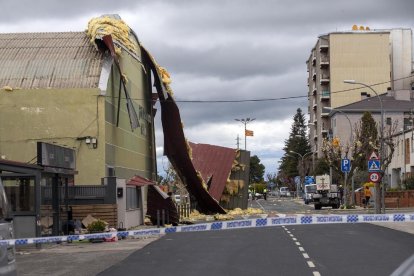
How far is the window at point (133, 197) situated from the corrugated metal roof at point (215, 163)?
50.5 feet

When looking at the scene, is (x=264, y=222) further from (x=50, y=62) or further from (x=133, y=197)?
(x=50, y=62)

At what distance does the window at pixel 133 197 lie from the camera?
31702mm

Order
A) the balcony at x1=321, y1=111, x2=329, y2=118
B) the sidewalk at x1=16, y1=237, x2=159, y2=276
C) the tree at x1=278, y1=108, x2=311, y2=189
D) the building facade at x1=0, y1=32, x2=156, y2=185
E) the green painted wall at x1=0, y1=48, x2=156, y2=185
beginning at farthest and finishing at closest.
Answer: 1. the tree at x1=278, y1=108, x2=311, y2=189
2. the balcony at x1=321, y1=111, x2=329, y2=118
3. the building facade at x1=0, y1=32, x2=156, y2=185
4. the green painted wall at x1=0, y1=48, x2=156, y2=185
5. the sidewalk at x1=16, y1=237, x2=159, y2=276

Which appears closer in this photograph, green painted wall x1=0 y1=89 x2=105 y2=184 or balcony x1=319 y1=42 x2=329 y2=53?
green painted wall x1=0 y1=89 x2=105 y2=184

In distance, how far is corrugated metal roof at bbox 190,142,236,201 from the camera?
4981cm

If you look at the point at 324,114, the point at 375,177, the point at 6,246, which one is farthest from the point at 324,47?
the point at 6,246

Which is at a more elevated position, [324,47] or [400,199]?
[324,47]

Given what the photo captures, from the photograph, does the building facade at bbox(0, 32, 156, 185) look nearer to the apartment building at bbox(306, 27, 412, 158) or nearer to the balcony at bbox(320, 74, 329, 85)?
the apartment building at bbox(306, 27, 412, 158)

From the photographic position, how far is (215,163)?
50906 mm

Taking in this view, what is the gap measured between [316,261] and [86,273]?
500cm

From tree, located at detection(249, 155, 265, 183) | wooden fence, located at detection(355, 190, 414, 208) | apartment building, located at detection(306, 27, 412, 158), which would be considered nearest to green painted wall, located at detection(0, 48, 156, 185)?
wooden fence, located at detection(355, 190, 414, 208)

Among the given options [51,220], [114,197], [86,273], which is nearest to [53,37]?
[114,197]

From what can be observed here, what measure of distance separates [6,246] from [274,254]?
→ 950 centimetres

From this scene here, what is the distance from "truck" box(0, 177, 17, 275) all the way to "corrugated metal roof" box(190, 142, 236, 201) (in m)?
40.3
